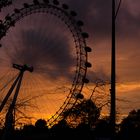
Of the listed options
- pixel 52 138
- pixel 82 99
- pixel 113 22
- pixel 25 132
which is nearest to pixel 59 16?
pixel 82 99

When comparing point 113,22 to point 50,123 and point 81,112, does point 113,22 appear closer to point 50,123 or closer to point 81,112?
point 81,112

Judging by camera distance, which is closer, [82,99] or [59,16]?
[82,99]

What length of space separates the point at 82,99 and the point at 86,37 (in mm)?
7910

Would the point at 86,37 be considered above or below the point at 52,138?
above

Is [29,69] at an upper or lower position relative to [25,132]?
upper

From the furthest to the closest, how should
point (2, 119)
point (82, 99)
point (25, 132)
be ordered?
point (82, 99), point (25, 132), point (2, 119)

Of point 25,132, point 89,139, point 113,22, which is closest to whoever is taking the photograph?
point 113,22

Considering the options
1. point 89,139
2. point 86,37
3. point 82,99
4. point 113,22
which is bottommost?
point 89,139

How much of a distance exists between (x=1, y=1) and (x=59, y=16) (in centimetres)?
2373

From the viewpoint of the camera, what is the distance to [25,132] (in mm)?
36188

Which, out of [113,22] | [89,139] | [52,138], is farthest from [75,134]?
[113,22]

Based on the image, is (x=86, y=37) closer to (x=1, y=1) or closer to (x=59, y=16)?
(x=59, y=16)

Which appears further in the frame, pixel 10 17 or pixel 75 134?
pixel 10 17

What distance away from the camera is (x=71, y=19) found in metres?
50.2
